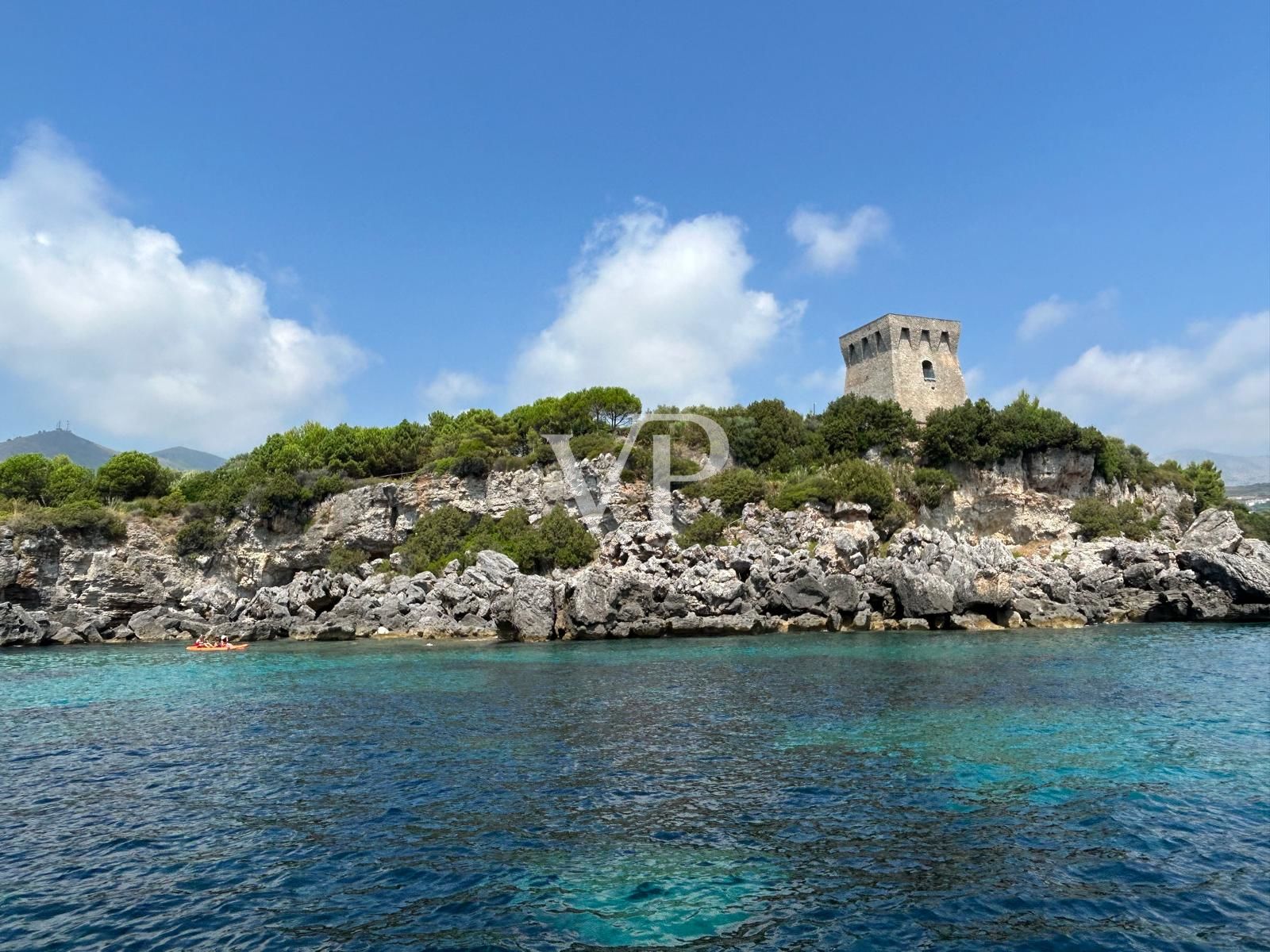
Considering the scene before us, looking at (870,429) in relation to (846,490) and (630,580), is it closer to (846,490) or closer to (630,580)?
(846,490)

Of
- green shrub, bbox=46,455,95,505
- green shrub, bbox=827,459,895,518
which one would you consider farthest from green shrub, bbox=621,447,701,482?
green shrub, bbox=46,455,95,505

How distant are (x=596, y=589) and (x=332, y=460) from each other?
27909 mm

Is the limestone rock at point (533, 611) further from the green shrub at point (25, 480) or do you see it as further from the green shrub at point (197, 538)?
the green shrub at point (25, 480)

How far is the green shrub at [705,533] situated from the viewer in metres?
42.8

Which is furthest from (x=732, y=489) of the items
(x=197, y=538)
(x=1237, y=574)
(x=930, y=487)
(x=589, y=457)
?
(x=197, y=538)

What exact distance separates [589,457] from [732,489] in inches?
357

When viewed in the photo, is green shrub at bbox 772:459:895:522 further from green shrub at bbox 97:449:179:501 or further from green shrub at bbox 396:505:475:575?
green shrub at bbox 97:449:179:501

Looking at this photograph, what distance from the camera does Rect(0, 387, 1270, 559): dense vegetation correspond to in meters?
45.4

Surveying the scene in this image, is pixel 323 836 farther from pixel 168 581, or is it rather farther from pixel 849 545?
pixel 168 581

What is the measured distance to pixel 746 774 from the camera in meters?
11.1

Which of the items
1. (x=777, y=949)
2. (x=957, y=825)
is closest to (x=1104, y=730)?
(x=957, y=825)

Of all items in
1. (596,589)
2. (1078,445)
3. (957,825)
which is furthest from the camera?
(1078,445)

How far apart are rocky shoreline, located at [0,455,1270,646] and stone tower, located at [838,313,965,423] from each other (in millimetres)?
10507

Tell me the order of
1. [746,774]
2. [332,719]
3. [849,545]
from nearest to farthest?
[746,774] → [332,719] → [849,545]
